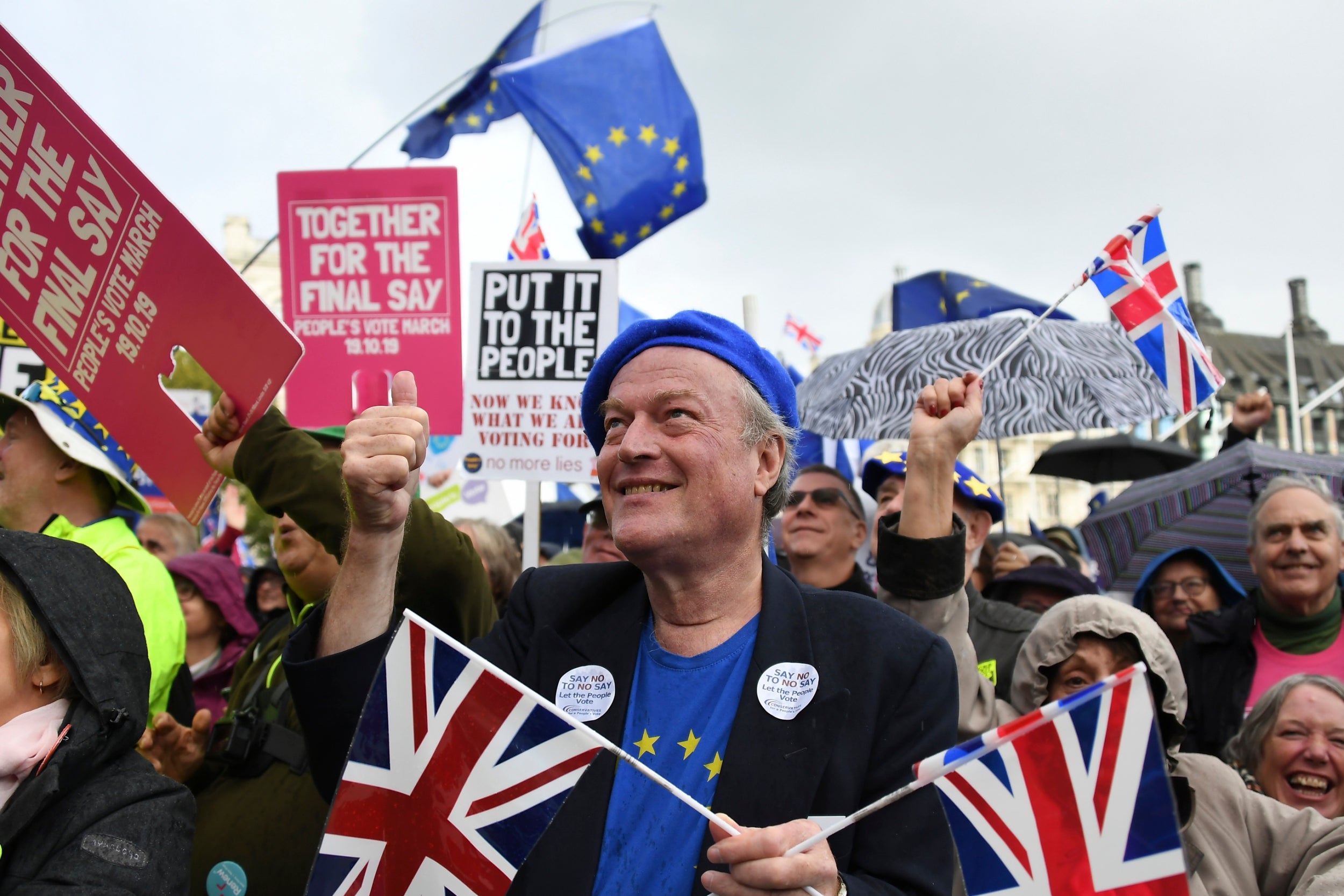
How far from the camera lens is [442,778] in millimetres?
1792

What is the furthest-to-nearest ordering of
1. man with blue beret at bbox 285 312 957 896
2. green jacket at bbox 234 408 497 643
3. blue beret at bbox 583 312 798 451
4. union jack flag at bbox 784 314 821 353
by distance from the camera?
union jack flag at bbox 784 314 821 353
green jacket at bbox 234 408 497 643
blue beret at bbox 583 312 798 451
man with blue beret at bbox 285 312 957 896

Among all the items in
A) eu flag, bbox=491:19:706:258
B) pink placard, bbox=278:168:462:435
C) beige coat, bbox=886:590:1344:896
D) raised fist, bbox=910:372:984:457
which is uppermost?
eu flag, bbox=491:19:706:258

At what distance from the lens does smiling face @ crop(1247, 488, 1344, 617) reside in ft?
13.1

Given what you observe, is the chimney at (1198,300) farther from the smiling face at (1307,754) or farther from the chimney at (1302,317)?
the smiling face at (1307,754)

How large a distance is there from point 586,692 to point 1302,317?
74.6m

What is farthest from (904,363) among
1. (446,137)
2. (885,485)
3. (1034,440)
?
(1034,440)

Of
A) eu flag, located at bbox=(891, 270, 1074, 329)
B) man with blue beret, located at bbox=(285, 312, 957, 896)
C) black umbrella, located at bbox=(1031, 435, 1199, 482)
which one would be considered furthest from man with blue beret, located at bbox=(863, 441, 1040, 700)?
black umbrella, located at bbox=(1031, 435, 1199, 482)

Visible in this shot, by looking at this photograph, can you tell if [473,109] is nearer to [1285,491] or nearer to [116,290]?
[116,290]

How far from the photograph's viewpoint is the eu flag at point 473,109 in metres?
7.14

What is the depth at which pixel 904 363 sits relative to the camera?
18.3 ft

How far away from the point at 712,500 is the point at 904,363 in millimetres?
3677

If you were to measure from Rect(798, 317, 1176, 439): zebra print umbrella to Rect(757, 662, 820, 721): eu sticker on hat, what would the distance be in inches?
131

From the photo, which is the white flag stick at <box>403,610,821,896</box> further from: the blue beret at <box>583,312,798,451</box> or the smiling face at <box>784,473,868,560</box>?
the smiling face at <box>784,473,868,560</box>

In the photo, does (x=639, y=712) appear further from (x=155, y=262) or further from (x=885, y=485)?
(x=885, y=485)
